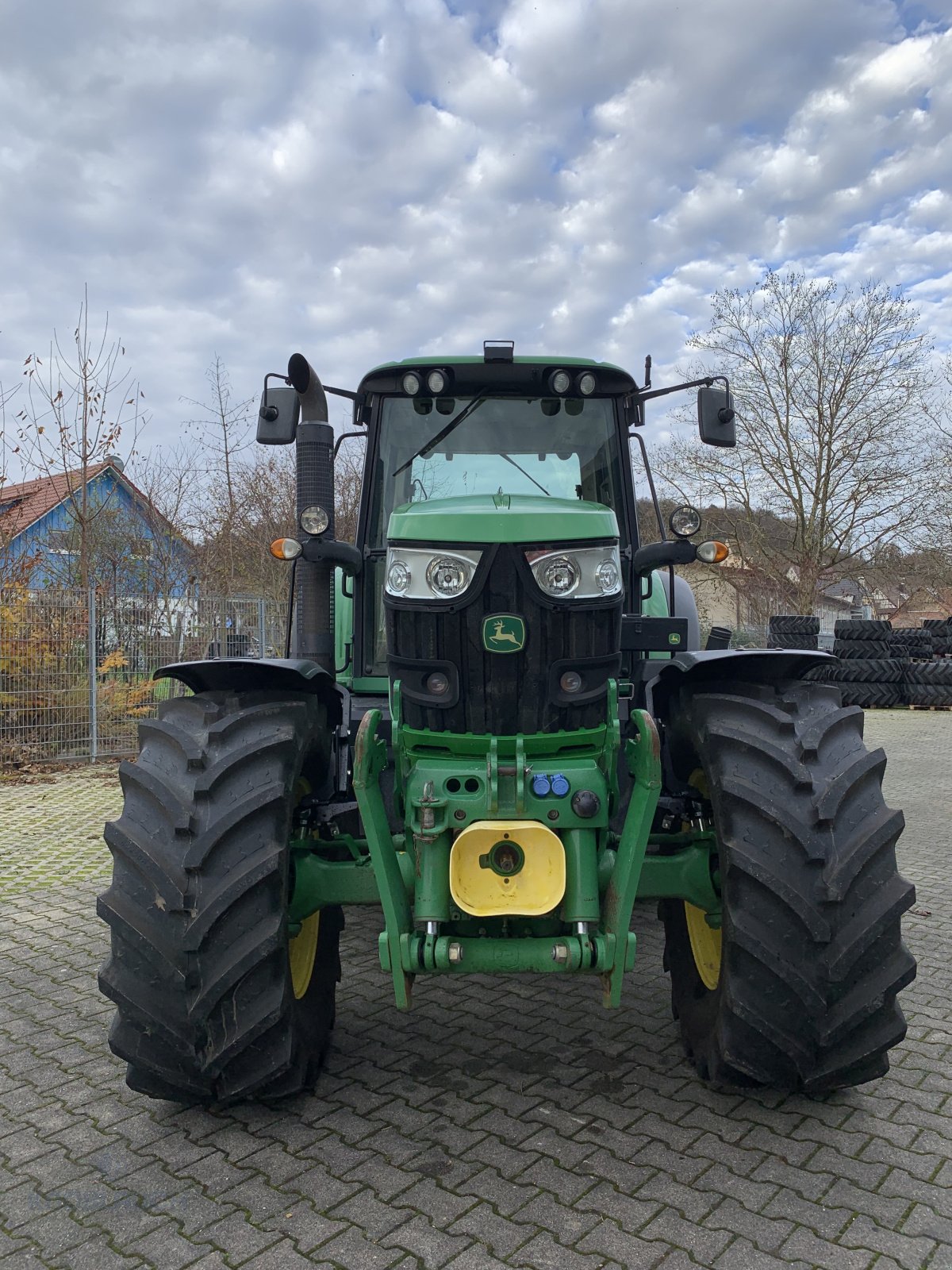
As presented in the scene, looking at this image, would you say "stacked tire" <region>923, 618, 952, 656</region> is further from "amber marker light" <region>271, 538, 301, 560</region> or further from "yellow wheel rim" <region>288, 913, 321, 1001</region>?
"yellow wheel rim" <region>288, 913, 321, 1001</region>

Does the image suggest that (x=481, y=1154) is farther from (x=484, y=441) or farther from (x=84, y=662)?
(x=84, y=662)

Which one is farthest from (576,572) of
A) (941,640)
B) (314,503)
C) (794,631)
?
(941,640)

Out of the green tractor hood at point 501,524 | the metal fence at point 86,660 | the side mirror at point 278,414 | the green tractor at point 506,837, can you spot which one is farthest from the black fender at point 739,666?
the metal fence at point 86,660

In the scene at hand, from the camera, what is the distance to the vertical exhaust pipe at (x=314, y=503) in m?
4.43

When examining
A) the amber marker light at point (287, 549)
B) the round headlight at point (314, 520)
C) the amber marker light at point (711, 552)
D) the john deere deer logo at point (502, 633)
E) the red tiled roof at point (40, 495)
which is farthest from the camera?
the red tiled roof at point (40, 495)

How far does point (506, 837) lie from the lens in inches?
115

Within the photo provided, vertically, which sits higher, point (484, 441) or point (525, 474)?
point (484, 441)

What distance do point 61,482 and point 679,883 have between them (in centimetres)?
1318

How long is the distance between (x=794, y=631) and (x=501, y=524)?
17.3m

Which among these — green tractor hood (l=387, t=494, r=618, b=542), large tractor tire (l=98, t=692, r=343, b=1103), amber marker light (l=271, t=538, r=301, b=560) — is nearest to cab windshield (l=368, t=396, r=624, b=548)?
amber marker light (l=271, t=538, r=301, b=560)

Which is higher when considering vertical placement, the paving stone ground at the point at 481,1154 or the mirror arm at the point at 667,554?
the mirror arm at the point at 667,554

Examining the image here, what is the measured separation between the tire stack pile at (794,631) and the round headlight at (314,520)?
1647 centimetres

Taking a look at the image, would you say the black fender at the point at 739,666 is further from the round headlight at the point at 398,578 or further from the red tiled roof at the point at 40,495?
the red tiled roof at the point at 40,495

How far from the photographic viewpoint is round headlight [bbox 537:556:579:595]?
9.93 feet
